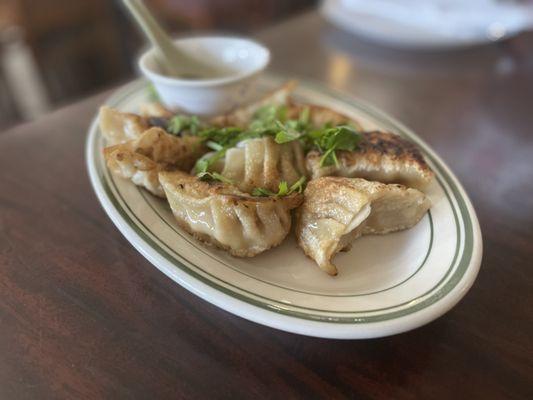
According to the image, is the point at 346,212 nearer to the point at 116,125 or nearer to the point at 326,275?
the point at 326,275

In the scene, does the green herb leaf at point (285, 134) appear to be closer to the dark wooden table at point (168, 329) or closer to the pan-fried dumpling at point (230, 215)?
the pan-fried dumpling at point (230, 215)

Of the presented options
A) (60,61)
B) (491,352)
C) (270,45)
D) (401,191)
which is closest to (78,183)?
(401,191)

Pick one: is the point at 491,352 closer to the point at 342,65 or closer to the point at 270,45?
the point at 342,65

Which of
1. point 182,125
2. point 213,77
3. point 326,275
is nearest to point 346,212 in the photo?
point 326,275

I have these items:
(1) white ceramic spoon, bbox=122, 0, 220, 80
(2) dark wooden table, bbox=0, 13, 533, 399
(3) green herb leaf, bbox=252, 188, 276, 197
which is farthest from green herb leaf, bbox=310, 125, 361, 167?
(1) white ceramic spoon, bbox=122, 0, 220, 80

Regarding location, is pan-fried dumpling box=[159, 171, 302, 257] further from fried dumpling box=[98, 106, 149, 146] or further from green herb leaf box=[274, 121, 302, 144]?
fried dumpling box=[98, 106, 149, 146]

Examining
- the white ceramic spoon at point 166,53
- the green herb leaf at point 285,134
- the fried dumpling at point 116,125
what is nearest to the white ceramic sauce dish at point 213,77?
the white ceramic spoon at point 166,53
